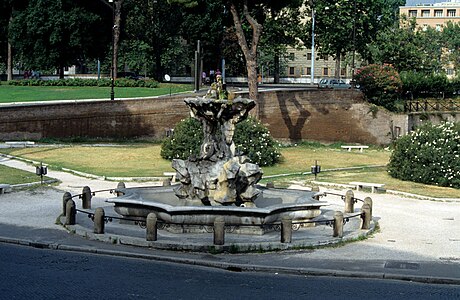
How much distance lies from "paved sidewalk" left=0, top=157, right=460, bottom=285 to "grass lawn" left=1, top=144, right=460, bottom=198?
684cm

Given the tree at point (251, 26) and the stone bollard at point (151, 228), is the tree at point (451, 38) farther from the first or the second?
the stone bollard at point (151, 228)

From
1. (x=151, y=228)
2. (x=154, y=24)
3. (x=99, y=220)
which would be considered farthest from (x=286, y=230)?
(x=154, y=24)

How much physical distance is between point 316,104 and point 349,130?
2674mm

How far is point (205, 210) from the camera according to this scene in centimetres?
2264

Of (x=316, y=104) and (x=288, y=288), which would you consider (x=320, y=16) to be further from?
(x=288, y=288)

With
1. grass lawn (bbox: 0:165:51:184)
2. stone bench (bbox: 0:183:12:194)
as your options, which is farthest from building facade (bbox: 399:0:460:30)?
stone bench (bbox: 0:183:12:194)

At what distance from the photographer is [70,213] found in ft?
76.6

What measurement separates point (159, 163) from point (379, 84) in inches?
794

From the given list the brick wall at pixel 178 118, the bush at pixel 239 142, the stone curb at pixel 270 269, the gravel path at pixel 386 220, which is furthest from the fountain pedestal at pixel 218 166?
the brick wall at pixel 178 118

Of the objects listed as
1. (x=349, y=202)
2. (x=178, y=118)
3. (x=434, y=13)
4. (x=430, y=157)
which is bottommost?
(x=349, y=202)

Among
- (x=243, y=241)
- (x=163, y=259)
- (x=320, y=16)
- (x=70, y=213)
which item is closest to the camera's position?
(x=163, y=259)

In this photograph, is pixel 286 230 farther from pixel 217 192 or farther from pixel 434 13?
pixel 434 13

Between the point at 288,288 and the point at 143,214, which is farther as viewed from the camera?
the point at 143,214

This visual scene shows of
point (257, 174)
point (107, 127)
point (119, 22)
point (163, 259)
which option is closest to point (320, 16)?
point (119, 22)
